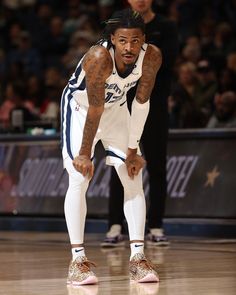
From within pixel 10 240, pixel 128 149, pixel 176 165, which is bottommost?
pixel 10 240

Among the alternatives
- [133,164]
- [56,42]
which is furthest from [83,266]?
[56,42]

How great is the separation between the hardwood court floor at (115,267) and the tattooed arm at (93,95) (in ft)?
2.44

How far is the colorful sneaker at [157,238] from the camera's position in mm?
8195

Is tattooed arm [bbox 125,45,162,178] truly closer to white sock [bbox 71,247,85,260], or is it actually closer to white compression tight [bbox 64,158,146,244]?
white compression tight [bbox 64,158,146,244]

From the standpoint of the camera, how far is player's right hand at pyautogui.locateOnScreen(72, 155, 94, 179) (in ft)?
19.4

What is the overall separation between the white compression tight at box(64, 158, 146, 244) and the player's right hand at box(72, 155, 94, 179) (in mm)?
63

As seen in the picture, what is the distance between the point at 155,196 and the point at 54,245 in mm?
1053

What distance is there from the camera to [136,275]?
234 inches

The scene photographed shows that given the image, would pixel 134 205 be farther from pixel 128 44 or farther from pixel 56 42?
pixel 56 42

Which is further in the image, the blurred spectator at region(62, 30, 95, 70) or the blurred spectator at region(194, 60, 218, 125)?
the blurred spectator at region(62, 30, 95, 70)

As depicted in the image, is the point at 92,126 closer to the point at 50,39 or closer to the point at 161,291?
the point at 161,291

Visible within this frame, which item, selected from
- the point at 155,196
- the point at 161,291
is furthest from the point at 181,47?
the point at 161,291

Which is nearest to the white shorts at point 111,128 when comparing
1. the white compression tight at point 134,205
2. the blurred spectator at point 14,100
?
the white compression tight at point 134,205

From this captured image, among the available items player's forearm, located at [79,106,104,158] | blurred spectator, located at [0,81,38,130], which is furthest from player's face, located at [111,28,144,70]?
blurred spectator, located at [0,81,38,130]
